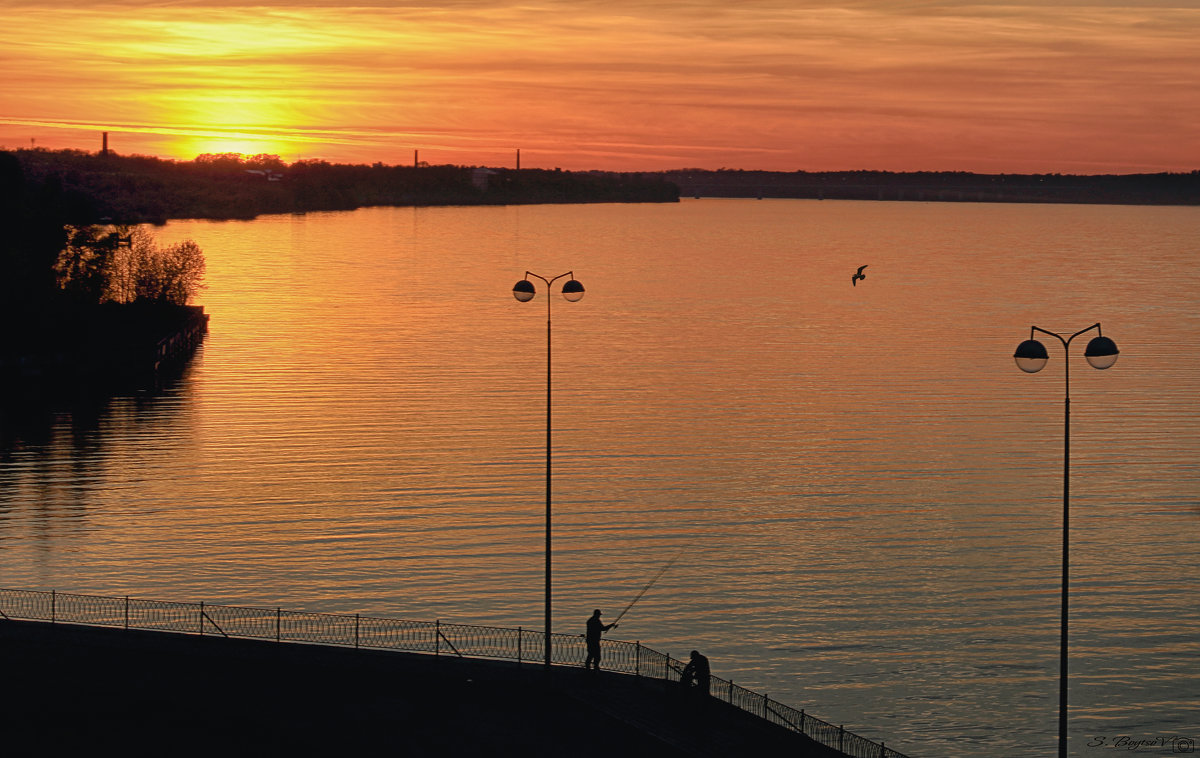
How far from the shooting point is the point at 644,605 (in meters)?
52.4

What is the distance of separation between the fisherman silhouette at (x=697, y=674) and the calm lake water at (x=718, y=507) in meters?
10.6

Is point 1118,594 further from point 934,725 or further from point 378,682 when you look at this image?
point 378,682

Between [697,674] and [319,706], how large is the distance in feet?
30.0

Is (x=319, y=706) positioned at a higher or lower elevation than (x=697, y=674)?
lower

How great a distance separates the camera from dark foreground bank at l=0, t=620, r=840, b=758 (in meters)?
30.6

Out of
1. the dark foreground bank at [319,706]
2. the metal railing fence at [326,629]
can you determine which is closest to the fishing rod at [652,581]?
the metal railing fence at [326,629]

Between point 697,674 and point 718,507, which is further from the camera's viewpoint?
point 718,507

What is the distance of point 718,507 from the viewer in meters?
67.2

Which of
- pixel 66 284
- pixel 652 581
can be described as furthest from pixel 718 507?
pixel 66 284

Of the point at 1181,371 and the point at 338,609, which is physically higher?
the point at 1181,371

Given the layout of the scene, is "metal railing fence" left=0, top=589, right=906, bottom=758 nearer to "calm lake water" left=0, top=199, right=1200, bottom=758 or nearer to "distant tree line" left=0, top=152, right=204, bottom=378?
"calm lake water" left=0, top=199, right=1200, bottom=758

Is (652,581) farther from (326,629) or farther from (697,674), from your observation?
(697,674)

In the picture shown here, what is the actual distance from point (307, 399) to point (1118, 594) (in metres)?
58.5

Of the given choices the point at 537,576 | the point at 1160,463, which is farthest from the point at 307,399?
the point at 1160,463
